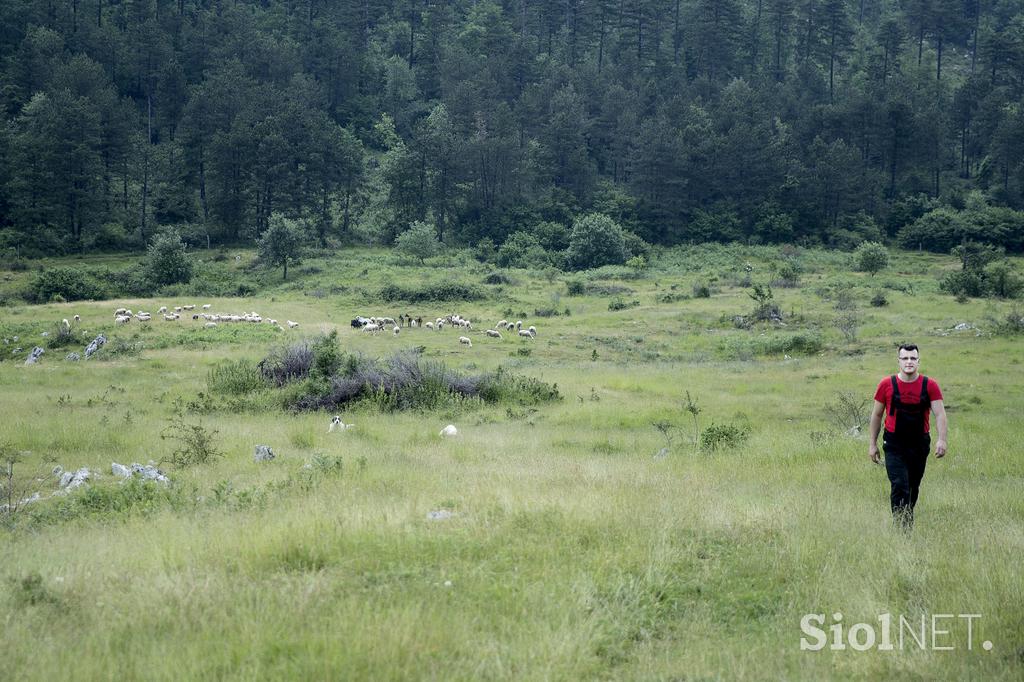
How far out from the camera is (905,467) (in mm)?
7867

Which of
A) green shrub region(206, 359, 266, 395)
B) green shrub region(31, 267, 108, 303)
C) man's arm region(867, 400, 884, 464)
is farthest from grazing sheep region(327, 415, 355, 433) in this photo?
green shrub region(31, 267, 108, 303)

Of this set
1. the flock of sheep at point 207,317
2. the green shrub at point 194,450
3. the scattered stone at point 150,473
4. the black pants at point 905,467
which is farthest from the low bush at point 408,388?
the flock of sheep at point 207,317

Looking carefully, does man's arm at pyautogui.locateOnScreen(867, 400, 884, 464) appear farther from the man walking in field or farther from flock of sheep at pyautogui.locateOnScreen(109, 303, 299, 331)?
flock of sheep at pyautogui.locateOnScreen(109, 303, 299, 331)

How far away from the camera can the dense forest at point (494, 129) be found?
6531cm

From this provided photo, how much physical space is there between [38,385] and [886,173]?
257ft

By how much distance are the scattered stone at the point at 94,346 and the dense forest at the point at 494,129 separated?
37150 millimetres

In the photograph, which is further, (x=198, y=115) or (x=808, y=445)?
(x=198, y=115)

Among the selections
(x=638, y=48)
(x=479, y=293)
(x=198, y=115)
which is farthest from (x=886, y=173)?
A: (x=198, y=115)

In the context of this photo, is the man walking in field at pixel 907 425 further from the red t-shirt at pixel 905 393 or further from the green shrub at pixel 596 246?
the green shrub at pixel 596 246

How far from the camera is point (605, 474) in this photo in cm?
1027

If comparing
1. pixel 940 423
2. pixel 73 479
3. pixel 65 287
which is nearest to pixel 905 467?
pixel 940 423

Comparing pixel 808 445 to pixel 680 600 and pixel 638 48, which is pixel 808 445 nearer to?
pixel 680 600

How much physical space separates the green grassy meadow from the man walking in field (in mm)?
334

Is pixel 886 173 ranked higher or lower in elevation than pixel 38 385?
higher
